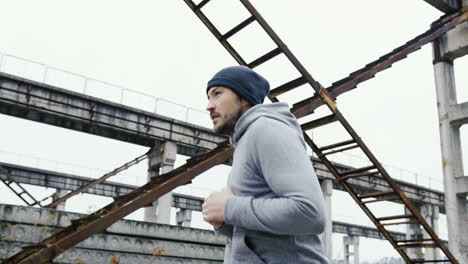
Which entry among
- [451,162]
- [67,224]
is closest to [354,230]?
[451,162]

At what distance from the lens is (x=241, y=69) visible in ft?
6.33

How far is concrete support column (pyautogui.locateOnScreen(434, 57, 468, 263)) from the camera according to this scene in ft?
25.6

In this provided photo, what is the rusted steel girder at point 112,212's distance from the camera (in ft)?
14.5

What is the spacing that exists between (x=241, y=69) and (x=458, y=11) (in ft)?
25.9

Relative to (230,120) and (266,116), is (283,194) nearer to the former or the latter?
(266,116)

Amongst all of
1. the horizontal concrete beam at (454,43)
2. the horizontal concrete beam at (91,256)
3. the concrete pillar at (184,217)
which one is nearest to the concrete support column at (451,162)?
the horizontal concrete beam at (454,43)

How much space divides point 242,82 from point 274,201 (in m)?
0.63

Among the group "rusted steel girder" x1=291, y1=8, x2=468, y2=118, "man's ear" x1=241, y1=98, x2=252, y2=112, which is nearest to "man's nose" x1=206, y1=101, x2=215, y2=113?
"man's ear" x1=241, y1=98, x2=252, y2=112

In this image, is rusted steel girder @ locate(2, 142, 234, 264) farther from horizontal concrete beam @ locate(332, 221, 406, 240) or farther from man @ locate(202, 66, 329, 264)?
horizontal concrete beam @ locate(332, 221, 406, 240)

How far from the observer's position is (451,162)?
819cm

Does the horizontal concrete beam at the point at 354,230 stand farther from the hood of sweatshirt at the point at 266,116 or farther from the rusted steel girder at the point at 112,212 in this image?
the hood of sweatshirt at the point at 266,116

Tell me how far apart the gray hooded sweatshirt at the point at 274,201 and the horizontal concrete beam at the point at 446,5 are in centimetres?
763

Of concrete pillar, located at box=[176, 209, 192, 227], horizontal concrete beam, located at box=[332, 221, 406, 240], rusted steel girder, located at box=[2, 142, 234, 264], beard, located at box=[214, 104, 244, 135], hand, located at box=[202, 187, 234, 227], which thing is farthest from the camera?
horizontal concrete beam, located at box=[332, 221, 406, 240]

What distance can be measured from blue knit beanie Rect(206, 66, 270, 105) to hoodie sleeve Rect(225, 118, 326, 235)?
0.33 meters
